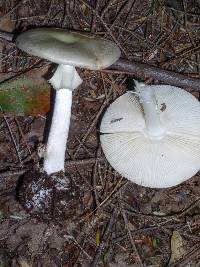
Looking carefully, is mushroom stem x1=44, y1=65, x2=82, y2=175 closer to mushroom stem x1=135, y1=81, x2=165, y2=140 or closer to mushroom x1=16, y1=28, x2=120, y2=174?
mushroom x1=16, y1=28, x2=120, y2=174

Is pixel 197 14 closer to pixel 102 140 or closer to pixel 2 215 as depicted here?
pixel 102 140

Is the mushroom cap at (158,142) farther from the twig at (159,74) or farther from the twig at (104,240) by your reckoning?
the twig at (104,240)

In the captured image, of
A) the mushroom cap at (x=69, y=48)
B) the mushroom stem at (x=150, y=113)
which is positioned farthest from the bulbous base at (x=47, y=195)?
the mushroom cap at (x=69, y=48)

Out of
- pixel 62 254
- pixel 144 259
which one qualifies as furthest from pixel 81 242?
pixel 144 259

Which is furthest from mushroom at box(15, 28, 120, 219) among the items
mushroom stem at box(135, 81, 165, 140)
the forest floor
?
mushroom stem at box(135, 81, 165, 140)

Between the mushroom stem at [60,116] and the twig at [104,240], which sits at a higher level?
the mushroom stem at [60,116]

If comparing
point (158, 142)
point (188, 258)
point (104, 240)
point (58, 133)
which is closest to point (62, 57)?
point (58, 133)

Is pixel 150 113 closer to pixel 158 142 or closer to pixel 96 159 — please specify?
pixel 158 142
